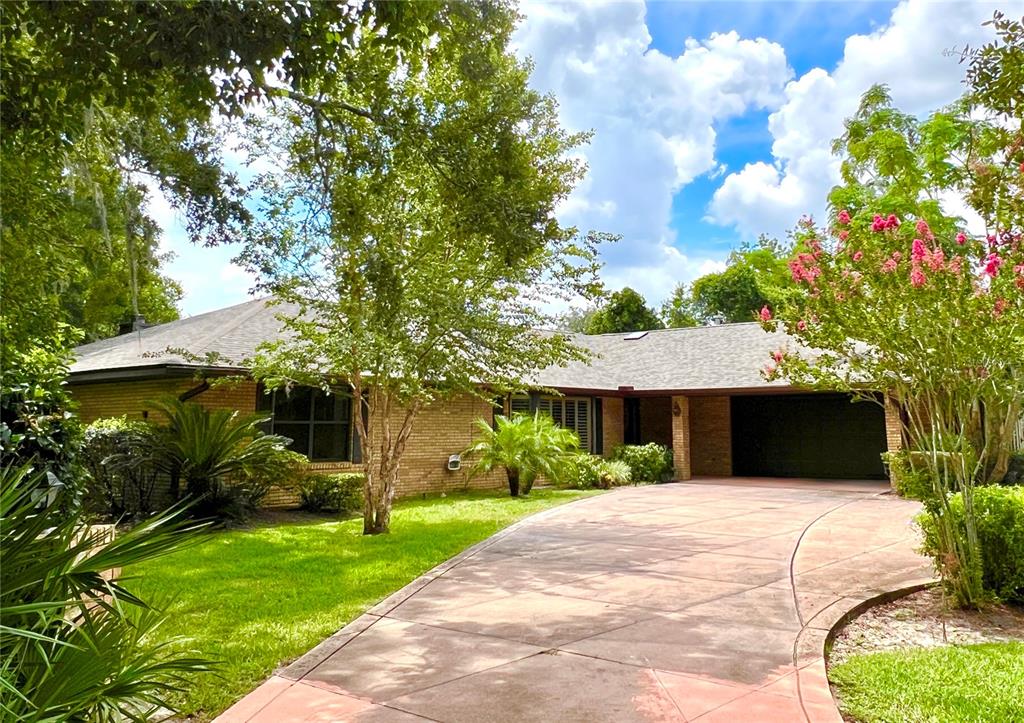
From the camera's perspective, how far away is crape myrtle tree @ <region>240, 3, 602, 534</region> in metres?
6.04

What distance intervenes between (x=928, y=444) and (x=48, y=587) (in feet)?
21.5

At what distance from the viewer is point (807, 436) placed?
2097 centimetres

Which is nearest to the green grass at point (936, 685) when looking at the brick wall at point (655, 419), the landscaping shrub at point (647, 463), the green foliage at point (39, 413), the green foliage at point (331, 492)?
the green foliage at point (39, 413)

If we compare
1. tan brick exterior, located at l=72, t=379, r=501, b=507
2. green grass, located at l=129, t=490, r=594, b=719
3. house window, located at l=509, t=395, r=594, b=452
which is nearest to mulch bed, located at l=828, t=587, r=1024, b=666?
green grass, located at l=129, t=490, r=594, b=719

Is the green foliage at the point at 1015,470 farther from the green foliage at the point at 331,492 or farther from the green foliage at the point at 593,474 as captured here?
the green foliage at the point at 331,492

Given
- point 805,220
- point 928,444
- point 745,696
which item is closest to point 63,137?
point 745,696

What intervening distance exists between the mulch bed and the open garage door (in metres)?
15.1

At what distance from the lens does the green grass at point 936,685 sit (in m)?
3.60

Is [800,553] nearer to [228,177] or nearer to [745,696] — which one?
[745,696]

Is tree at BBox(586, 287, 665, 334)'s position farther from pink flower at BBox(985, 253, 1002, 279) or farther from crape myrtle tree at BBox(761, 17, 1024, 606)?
pink flower at BBox(985, 253, 1002, 279)

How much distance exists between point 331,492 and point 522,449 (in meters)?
4.39

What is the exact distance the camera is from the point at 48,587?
277cm

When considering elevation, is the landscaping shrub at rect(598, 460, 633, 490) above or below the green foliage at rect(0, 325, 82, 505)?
below

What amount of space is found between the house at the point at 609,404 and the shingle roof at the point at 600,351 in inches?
2.2
